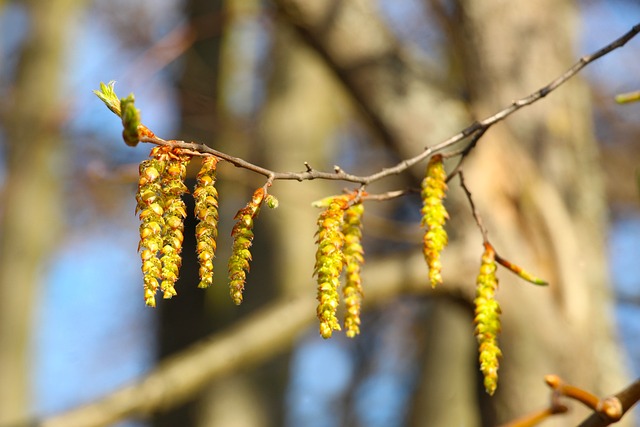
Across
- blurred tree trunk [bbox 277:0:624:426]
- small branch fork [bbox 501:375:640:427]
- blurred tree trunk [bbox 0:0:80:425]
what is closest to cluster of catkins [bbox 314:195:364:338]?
small branch fork [bbox 501:375:640:427]

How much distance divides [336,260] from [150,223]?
19 cm

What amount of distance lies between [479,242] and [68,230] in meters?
6.63

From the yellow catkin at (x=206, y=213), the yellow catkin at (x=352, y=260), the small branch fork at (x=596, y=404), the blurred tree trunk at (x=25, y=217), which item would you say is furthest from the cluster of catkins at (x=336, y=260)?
the blurred tree trunk at (x=25, y=217)

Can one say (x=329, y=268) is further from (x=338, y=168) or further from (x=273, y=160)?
(x=273, y=160)

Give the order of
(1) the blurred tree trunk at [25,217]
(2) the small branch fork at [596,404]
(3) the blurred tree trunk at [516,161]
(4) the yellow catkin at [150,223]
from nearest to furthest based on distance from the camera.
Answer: (4) the yellow catkin at [150,223] → (2) the small branch fork at [596,404] → (3) the blurred tree trunk at [516,161] → (1) the blurred tree trunk at [25,217]

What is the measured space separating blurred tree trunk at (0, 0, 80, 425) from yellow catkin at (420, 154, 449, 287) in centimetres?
442

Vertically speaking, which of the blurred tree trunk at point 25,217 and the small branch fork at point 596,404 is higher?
the blurred tree trunk at point 25,217

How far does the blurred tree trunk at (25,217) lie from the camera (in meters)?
5.16

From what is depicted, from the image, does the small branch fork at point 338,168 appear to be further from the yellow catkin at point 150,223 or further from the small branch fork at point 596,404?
the small branch fork at point 596,404

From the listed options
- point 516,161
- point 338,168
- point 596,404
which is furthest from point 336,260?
point 516,161

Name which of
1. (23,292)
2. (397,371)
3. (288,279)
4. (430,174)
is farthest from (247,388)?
(397,371)

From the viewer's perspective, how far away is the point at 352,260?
3.06 ft

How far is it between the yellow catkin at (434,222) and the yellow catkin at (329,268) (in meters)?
0.12

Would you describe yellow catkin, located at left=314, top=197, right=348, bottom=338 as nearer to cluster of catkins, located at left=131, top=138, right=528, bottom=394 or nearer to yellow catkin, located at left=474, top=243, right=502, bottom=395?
cluster of catkins, located at left=131, top=138, right=528, bottom=394
